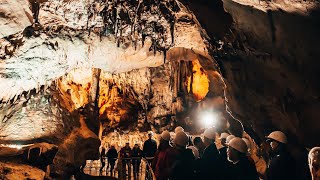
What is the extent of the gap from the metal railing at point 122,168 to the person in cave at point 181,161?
2809mm

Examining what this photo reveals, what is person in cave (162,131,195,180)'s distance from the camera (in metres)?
3.77

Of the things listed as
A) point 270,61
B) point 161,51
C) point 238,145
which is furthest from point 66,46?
point 238,145

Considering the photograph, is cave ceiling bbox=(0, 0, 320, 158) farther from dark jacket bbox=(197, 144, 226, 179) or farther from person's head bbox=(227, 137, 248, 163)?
person's head bbox=(227, 137, 248, 163)

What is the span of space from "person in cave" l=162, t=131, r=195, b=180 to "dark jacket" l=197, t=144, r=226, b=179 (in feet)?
0.42

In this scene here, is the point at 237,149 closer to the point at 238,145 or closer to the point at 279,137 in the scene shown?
Result: the point at 238,145

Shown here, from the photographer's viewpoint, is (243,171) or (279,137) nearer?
(243,171)

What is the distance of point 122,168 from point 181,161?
4.97 metres

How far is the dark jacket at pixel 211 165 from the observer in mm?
3572

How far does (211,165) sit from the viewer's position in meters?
3.71

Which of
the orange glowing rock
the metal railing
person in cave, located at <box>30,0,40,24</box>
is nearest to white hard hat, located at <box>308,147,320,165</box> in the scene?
the metal railing

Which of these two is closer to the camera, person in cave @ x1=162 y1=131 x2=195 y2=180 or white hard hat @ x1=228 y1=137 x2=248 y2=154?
white hard hat @ x1=228 y1=137 x2=248 y2=154

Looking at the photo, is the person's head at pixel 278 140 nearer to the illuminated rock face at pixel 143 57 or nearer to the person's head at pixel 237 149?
the person's head at pixel 237 149

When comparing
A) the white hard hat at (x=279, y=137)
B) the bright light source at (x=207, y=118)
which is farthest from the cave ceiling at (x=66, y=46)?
the white hard hat at (x=279, y=137)

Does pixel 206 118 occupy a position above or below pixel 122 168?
above
